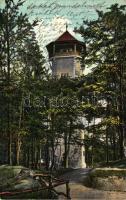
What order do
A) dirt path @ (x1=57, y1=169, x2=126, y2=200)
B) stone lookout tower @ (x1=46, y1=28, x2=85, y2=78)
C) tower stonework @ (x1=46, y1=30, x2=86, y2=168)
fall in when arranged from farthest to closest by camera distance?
stone lookout tower @ (x1=46, y1=28, x2=85, y2=78)
tower stonework @ (x1=46, y1=30, x2=86, y2=168)
dirt path @ (x1=57, y1=169, x2=126, y2=200)

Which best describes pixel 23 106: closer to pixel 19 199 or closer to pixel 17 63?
pixel 17 63

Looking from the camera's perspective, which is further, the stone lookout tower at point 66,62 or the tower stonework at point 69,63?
the stone lookout tower at point 66,62

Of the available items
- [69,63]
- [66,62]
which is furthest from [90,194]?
[69,63]

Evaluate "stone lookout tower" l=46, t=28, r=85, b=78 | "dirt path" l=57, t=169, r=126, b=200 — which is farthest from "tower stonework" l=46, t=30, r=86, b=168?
"dirt path" l=57, t=169, r=126, b=200

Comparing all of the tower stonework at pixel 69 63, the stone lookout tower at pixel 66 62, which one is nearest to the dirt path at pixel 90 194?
the tower stonework at pixel 69 63

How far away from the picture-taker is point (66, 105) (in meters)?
39.7

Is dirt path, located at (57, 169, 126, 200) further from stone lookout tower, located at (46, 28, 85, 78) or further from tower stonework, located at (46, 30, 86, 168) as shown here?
stone lookout tower, located at (46, 28, 85, 78)

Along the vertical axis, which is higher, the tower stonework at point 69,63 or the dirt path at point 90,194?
the tower stonework at point 69,63

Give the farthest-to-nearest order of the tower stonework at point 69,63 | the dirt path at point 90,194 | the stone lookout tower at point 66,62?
the stone lookout tower at point 66,62 < the tower stonework at point 69,63 < the dirt path at point 90,194

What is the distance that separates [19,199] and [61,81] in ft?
85.9

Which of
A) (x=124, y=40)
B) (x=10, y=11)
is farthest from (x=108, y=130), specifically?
(x=10, y=11)

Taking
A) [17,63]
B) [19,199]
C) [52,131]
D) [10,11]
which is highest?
[10,11]

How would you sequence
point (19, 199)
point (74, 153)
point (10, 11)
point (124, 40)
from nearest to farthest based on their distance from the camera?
point (19, 199) → point (10, 11) → point (124, 40) → point (74, 153)

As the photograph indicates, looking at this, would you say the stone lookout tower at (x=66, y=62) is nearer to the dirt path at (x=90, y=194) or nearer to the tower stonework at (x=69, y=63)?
the tower stonework at (x=69, y=63)
